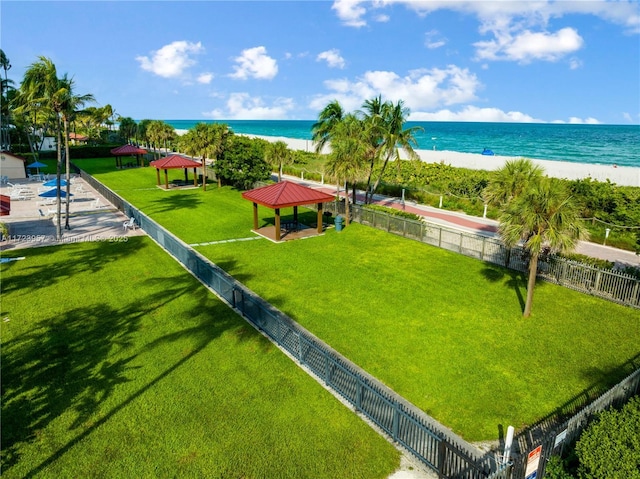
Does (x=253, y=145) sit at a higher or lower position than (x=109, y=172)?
higher

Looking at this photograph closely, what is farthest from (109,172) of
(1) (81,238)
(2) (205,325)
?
(2) (205,325)

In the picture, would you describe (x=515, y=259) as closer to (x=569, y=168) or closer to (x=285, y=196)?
(x=285, y=196)

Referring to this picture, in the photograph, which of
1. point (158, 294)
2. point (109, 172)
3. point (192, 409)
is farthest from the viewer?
point (109, 172)

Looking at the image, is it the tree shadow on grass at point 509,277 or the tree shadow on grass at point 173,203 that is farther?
the tree shadow on grass at point 173,203

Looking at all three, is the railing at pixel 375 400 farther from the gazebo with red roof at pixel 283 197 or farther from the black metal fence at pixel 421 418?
the gazebo with red roof at pixel 283 197

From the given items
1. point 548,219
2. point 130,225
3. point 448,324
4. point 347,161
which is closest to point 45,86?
point 130,225

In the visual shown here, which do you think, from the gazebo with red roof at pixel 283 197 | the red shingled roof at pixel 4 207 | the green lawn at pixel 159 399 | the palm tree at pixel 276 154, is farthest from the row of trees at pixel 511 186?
the red shingled roof at pixel 4 207

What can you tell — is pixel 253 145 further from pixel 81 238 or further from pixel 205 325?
pixel 205 325

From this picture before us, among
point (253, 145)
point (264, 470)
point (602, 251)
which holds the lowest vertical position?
point (264, 470)

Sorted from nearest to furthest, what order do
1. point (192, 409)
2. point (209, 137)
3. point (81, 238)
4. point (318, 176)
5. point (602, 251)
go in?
point (192, 409) < point (602, 251) < point (81, 238) < point (209, 137) < point (318, 176)
